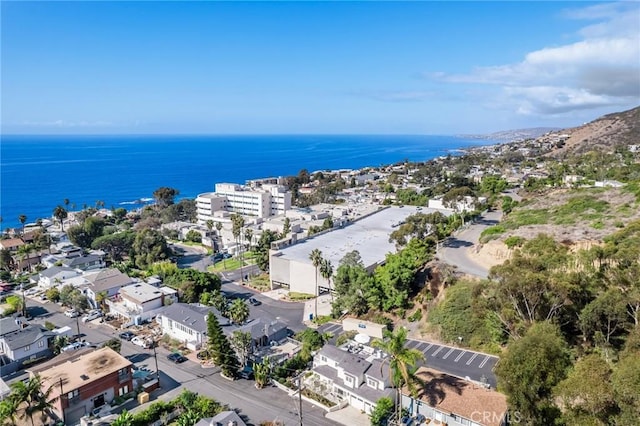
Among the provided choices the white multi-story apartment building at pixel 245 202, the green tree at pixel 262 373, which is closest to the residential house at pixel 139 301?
the green tree at pixel 262 373

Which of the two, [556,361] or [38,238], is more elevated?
[556,361]

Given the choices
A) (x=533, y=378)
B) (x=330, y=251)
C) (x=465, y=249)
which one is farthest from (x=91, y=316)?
(x=465, y=249)

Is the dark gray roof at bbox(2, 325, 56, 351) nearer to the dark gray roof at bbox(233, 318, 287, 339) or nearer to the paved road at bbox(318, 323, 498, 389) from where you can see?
the dark gray roof at bbox(233, 318, 287, 339)

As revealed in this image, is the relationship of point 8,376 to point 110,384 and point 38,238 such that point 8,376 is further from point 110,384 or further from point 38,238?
point 38,238

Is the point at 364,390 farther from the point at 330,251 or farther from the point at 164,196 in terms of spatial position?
the point at 164,196

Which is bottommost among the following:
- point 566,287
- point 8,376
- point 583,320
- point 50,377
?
point 8,376

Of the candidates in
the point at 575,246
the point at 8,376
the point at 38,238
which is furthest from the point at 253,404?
the point at 38,238
